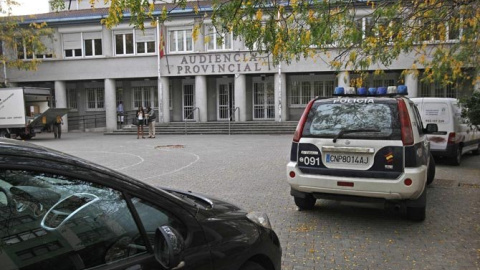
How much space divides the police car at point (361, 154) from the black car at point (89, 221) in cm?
329

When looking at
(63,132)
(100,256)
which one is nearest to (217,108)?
(63,132)

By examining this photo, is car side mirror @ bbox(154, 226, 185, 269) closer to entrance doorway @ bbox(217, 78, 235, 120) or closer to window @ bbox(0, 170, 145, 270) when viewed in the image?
window @ bbox(0, 170, 145, 270)

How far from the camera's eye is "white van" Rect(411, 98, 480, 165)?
35.2 ft

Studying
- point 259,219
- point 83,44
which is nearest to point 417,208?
point 259,219

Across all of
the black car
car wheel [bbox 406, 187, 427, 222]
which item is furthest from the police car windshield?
the black car

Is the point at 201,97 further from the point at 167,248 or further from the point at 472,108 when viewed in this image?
the point at 167,248

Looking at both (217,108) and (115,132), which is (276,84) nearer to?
(217,108)

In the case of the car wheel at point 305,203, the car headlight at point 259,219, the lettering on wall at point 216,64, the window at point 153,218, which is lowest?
the car wheel at point 305,203

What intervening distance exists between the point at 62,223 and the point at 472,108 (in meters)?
10.7

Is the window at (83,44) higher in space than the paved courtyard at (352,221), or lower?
higher

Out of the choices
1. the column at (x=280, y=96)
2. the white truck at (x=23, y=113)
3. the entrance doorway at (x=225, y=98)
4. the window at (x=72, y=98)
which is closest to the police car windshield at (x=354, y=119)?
the column at (x=280, y=96)

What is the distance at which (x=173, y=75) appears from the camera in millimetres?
26766

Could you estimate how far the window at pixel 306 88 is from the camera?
27328mm

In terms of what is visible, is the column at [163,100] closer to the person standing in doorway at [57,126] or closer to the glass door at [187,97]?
the glass door at [187,97]
